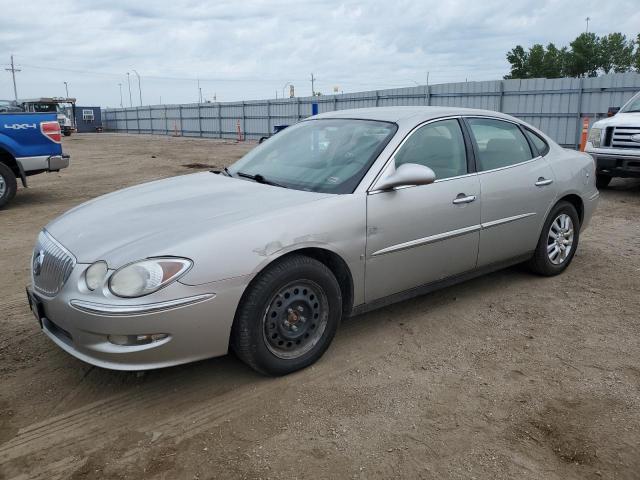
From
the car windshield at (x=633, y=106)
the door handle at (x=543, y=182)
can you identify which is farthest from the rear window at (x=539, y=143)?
the car windshield at (x=633, y=106)

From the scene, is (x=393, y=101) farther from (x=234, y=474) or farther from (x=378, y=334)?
(x=234, y=474)

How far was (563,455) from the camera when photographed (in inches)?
104

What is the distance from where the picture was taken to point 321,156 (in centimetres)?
399

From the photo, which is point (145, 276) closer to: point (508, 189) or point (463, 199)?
point (463, 199)

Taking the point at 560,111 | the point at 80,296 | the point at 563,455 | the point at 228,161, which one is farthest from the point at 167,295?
the point at 560,111

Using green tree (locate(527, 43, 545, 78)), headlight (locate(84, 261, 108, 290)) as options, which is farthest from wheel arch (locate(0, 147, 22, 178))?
green tree (locate(527, 43, 545, 78))

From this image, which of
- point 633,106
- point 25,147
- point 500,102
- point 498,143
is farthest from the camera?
point 500,102

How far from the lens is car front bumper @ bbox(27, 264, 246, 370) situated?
279cm

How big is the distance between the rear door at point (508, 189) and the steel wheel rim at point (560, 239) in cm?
27

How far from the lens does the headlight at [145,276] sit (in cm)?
281

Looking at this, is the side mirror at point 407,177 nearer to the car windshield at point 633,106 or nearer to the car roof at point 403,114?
the car roof at point 403,114

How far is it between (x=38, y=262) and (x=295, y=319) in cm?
159

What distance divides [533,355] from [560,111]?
51.5 ft

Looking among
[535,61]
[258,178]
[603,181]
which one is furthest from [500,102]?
[535,61]
